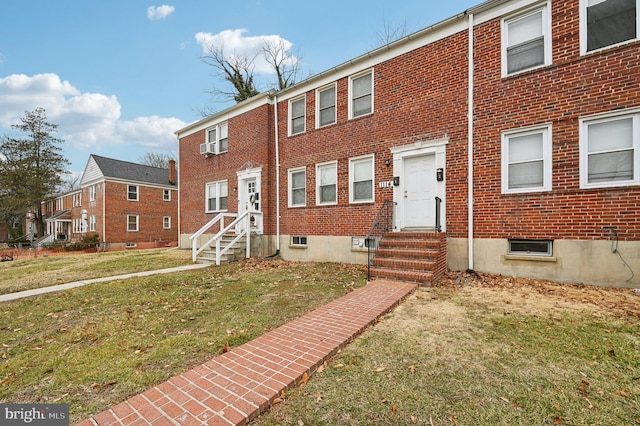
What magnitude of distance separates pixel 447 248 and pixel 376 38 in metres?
15.6

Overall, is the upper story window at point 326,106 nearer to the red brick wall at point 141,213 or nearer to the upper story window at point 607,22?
the upper story window at point 607,22

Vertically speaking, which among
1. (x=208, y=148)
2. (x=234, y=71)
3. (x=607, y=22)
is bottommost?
(x=208, y=148)

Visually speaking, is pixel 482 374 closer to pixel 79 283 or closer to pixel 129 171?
pixel 79 283

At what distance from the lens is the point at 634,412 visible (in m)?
2.17

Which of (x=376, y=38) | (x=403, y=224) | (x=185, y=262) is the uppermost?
(x=376, y=38)

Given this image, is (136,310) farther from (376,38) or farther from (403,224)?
(376,38)

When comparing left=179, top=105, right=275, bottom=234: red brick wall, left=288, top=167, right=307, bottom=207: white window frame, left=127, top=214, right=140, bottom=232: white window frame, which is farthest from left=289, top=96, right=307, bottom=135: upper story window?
left=127, top=214, right=140, bottom=232: white window frame

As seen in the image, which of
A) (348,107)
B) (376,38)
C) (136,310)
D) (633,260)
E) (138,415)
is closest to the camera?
(138,415)

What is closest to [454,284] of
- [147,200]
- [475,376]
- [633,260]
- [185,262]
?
[633,260]

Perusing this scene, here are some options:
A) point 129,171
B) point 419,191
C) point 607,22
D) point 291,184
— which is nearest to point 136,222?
point 129,171

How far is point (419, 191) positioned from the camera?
8.29 meters

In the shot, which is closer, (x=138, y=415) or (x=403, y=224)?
(x=138, y=415)

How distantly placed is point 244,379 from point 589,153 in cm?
774

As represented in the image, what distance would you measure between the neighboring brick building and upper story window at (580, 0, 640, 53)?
27818 millimetres
